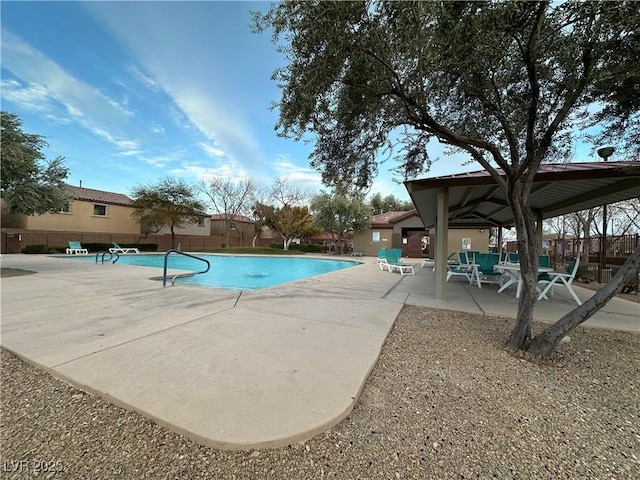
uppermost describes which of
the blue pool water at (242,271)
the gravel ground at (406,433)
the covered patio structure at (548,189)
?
the covered patio structure at (548,189)

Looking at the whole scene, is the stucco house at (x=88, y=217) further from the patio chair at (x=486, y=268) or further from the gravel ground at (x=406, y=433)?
the patio chair at (x=486, y=268)

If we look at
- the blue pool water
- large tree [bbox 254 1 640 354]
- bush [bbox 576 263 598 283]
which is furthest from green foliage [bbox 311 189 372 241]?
large tree [bbox 254 1 640 354]

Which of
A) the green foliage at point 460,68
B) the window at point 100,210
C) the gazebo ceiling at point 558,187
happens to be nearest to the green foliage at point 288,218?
the window at point 100,210

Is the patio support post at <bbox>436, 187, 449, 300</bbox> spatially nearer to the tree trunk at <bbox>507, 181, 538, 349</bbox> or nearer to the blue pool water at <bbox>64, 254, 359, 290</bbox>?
the tree trunk at <bbox>507, 181, 538, 349</bbox>

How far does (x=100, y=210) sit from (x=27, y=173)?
17.5 meters

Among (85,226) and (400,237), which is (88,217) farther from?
(400,237)

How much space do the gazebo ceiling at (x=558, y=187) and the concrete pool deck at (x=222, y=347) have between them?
2569 millimetres

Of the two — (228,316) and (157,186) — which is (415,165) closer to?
(228,316)

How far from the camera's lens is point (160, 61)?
848 cm

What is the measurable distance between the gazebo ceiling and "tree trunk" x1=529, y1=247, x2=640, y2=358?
231 centimetres

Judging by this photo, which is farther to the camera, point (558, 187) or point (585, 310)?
point (558, 187)

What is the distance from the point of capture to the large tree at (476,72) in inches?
118

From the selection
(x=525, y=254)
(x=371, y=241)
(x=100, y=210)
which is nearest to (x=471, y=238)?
(x=371, y=241)

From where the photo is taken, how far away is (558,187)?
22.6ft
